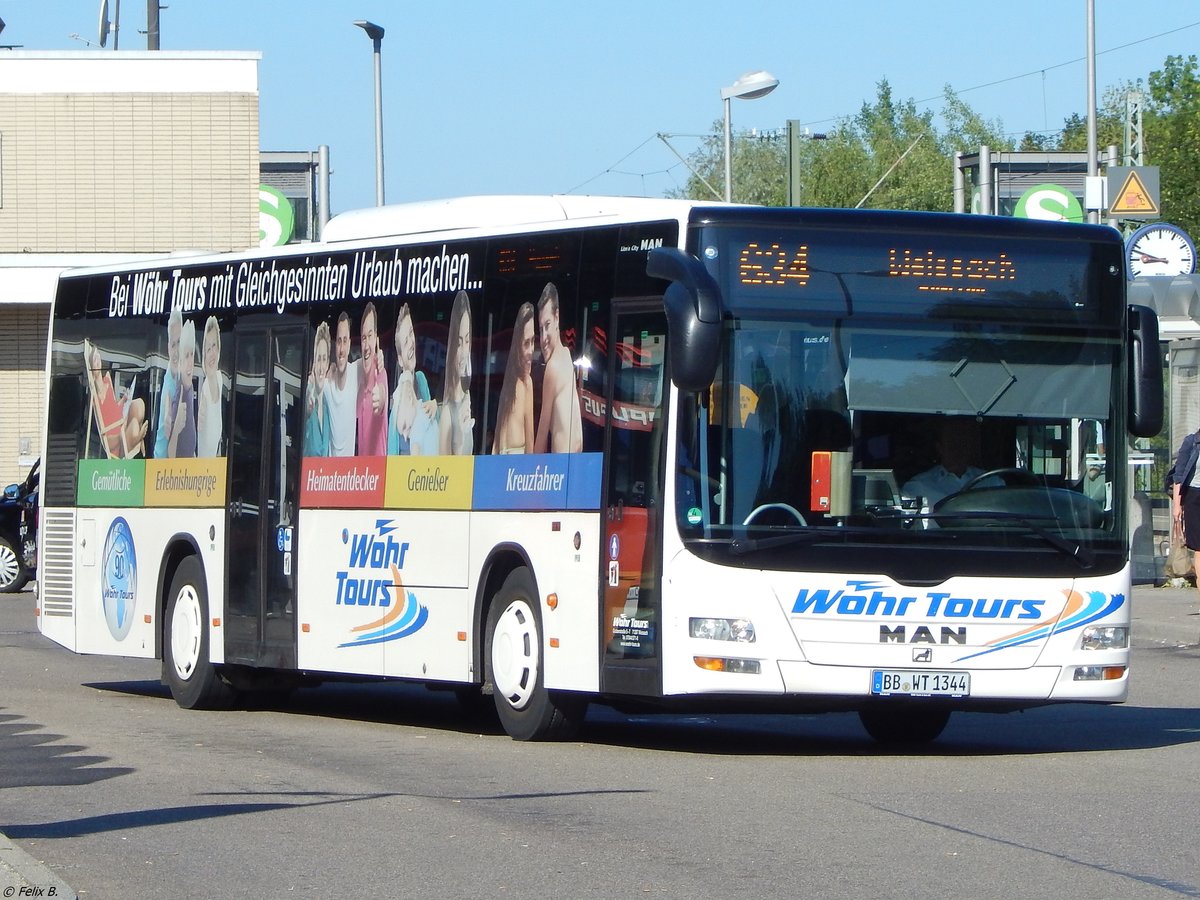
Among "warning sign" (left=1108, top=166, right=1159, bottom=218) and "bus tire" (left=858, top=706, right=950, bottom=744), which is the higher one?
"warning sign" (left=1108, top=166, right=1159, bottom=218)

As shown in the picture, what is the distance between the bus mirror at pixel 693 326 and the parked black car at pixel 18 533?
2110 cm

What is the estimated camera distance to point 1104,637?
1227cm

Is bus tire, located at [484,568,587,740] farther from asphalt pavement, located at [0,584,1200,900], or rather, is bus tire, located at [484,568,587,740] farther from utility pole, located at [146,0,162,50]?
utility pole, located at [146,0,162,50]

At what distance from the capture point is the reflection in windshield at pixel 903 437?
38.5 feet

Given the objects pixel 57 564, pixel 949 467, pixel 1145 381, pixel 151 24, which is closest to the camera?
pixel 949 467

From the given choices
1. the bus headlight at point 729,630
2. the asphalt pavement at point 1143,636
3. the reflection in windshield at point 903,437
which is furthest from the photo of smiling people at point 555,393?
the asphalt pavement at point 1143,636

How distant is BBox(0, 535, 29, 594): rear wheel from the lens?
105ft

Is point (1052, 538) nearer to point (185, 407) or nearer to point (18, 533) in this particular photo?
point (185, 407)

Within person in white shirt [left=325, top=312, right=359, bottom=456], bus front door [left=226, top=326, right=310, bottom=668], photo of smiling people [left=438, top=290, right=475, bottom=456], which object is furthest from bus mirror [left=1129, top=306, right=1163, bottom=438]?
bus front door [left=226, top=326, right=310, bottom=668]

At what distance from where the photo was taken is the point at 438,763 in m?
12.2

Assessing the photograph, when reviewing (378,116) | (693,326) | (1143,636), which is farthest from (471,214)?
(378,116)

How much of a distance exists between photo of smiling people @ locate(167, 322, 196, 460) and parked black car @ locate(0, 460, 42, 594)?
48.4 feet

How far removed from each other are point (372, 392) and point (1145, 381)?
5000 mm

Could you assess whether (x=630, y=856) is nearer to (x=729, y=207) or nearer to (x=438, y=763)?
(x=438, y=763)
